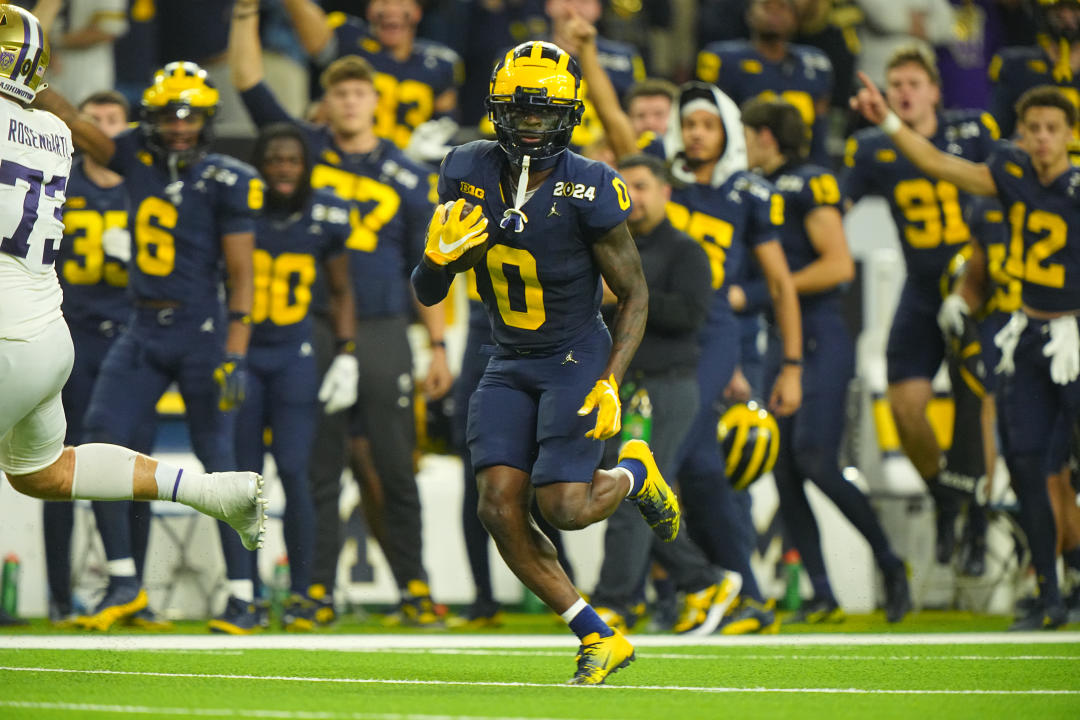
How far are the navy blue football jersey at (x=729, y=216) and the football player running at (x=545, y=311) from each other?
2.61m

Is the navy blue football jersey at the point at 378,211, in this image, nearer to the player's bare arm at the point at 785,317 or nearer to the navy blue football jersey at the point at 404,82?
the navy blue football jersey at the point at 404,82

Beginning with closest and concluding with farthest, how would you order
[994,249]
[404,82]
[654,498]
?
[654,498] → [994,249] → [404,82]

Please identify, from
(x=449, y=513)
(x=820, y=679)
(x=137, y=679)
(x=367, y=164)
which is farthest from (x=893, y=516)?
(x=137, y=679)

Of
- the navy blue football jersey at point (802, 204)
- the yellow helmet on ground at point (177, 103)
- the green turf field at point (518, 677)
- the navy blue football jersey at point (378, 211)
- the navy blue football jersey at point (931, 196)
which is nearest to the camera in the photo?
the green turf field at point (518, 677)

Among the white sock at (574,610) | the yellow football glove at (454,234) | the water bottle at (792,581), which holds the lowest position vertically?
the water bottle at (792,581)

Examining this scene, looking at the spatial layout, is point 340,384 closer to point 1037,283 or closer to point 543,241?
point 543,241

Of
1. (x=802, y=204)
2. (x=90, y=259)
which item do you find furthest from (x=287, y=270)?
(x=802, y=204)

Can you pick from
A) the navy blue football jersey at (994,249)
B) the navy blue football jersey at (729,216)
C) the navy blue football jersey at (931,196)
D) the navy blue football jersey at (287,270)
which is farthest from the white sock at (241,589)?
the navy blue football jersey at (931,196)

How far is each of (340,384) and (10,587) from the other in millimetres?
1851

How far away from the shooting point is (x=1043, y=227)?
26.3 feet

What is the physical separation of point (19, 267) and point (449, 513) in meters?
4.59

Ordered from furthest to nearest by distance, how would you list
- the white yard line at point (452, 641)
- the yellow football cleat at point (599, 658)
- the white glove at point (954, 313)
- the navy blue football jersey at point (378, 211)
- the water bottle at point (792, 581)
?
the water bottle at point (792, 581), the white glove at point (954, 313), the navy blue football jersey at point (378, 211), the white yard line at point (452, 641), the yellow football cleat at point (599, 658)

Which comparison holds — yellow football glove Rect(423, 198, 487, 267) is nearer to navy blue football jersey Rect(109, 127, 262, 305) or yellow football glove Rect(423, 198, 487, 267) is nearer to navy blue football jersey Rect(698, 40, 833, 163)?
navy blue football jersey Rect(109, 127, 262, 305)

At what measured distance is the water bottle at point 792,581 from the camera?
960 centimetres
